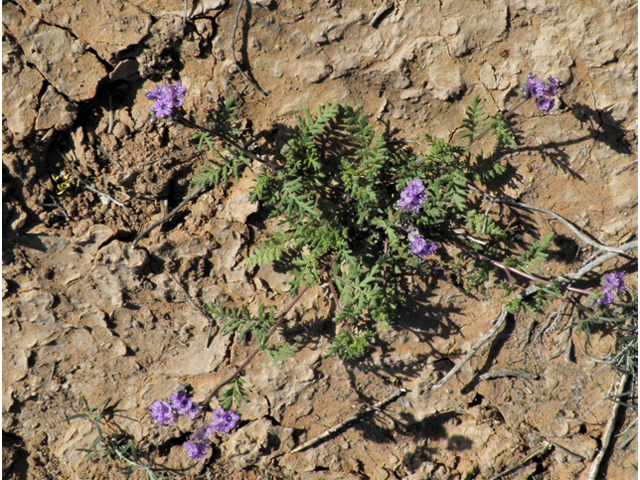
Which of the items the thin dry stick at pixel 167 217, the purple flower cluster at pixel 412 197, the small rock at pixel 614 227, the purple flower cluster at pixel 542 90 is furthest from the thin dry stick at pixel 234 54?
the small rock at pixel 614 227

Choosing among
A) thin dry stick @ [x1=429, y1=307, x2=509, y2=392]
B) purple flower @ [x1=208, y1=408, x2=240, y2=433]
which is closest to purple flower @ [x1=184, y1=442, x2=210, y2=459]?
purple flower @ [x1=208, y1=408, x2=240, y2=433]

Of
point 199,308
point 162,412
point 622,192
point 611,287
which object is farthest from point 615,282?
point 162,412

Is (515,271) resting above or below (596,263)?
above

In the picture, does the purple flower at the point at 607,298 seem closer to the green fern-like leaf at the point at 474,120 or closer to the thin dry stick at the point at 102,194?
the green fern-like leaf at the point at 474,120

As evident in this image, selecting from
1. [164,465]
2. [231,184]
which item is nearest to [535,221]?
[231,184]

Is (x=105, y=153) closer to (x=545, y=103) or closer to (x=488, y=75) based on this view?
(x=488, y=75)

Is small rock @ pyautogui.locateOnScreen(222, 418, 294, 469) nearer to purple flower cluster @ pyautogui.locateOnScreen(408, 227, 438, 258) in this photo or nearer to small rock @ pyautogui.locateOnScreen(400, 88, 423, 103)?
purple flower cluster @ pyautogui.locateOnScreen(408, 227, 438, 258)
